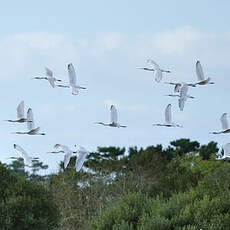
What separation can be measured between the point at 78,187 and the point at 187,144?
19.6m

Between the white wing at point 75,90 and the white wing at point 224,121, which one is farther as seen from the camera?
the white wing at point 224,121

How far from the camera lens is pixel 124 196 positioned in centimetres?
2080

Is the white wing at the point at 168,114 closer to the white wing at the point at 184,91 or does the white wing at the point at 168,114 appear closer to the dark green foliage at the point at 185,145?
the white wing at the point at 184,91

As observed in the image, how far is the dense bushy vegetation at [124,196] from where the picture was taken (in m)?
19.0

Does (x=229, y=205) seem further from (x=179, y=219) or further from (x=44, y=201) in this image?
(x=44, y=201)

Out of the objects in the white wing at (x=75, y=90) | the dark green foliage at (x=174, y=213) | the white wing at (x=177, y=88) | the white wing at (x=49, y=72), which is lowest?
the dark green foliage at (x=174, y=213)

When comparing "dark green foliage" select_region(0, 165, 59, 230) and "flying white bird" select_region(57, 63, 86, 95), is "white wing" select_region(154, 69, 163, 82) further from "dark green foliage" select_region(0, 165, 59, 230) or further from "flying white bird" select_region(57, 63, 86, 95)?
"dark green foliage" select_region(0, 165, 59, 230)

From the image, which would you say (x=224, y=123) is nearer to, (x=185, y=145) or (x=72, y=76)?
(x=72, y=76)

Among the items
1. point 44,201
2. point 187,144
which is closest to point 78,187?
point 44,201

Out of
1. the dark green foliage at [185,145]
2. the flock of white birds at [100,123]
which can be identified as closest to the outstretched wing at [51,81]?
the flock of white birds at [100,123]

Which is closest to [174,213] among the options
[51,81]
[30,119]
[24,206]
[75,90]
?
[75,90]

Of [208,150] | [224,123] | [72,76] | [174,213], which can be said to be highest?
[208,150]

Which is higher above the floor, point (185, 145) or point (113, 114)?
point (185, 145)

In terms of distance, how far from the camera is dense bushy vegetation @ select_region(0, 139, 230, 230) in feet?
62.2
